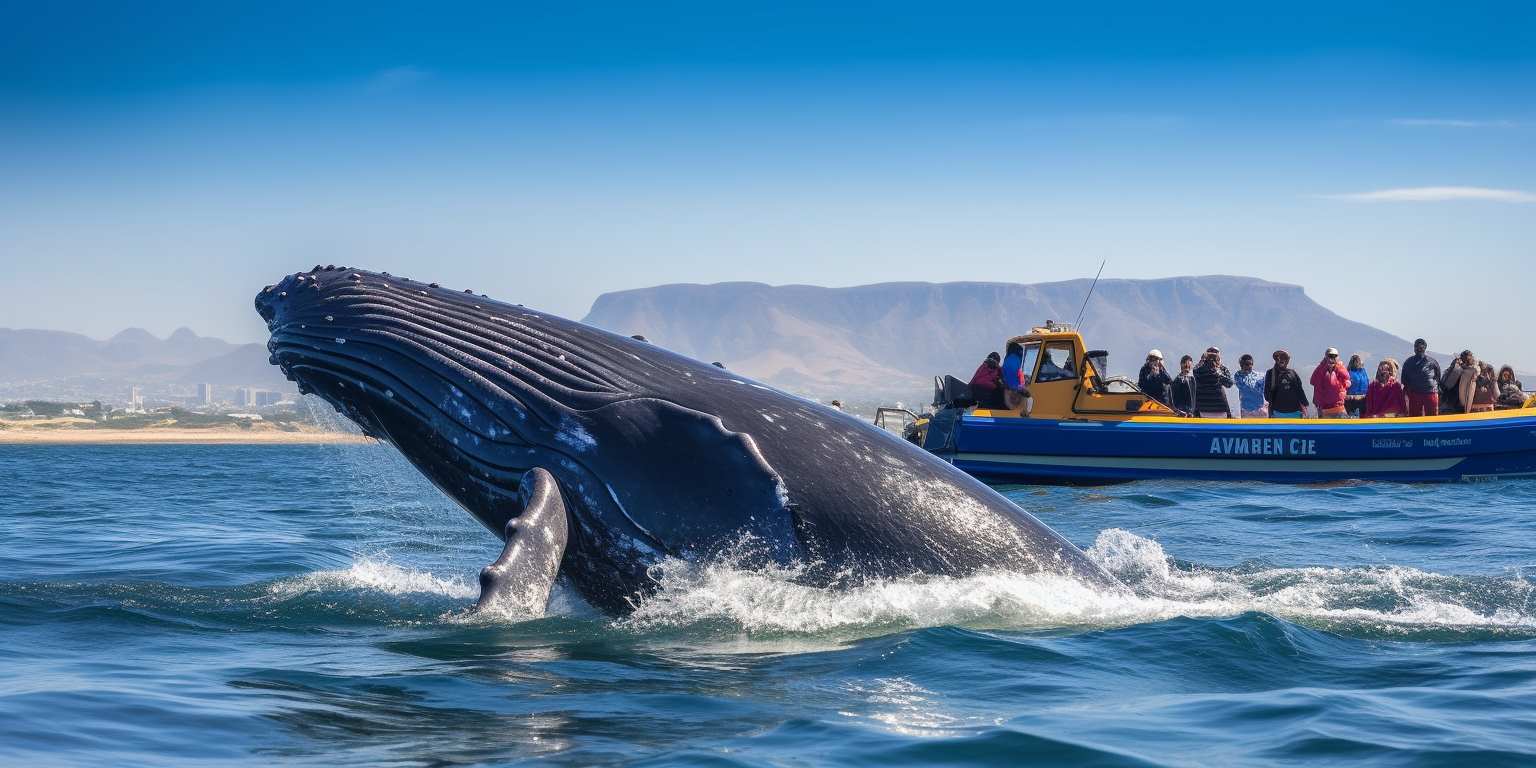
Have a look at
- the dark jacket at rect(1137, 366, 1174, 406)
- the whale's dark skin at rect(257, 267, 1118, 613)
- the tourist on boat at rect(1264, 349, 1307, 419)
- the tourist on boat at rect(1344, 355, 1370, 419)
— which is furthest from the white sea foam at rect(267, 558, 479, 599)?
the tourist on boat at rect(1344, 355, 1370, 419)

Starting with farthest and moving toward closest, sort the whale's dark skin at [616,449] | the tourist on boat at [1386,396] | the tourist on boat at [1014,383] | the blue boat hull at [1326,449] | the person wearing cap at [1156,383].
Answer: the tourist on boat at [1014,383]
the person wearing cap at [1156,383]
the tourist on boat at [1386,396]
the blue boat hull at [1326,449]
the whale's dark skin at [616,449]

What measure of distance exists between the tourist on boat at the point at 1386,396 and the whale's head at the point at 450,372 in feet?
70.8

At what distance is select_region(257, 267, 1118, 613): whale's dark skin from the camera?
22.8 feet

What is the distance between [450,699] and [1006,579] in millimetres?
3007

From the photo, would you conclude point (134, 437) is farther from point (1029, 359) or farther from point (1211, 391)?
point (1211, 391)

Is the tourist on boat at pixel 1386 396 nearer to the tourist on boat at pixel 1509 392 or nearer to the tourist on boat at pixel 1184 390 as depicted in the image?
the tourist on boat at pixel 1509 392

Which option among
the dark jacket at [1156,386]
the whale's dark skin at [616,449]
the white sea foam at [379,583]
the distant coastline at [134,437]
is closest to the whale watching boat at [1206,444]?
the dark jacket at [1156,386]

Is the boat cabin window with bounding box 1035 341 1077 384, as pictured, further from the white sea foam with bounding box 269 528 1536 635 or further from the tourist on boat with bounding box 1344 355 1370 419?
the white sea foam with bounding box 269 528 1536 635

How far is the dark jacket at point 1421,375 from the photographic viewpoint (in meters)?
24.9

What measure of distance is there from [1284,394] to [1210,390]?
138cm

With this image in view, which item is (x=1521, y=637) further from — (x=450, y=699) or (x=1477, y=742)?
(x=450, y=699)

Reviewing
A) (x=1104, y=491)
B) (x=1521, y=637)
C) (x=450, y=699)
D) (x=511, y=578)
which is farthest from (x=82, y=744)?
(x=1104, y=491)

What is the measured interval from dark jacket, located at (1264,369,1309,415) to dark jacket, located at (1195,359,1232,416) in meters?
0.81

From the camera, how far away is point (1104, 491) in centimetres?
2289
